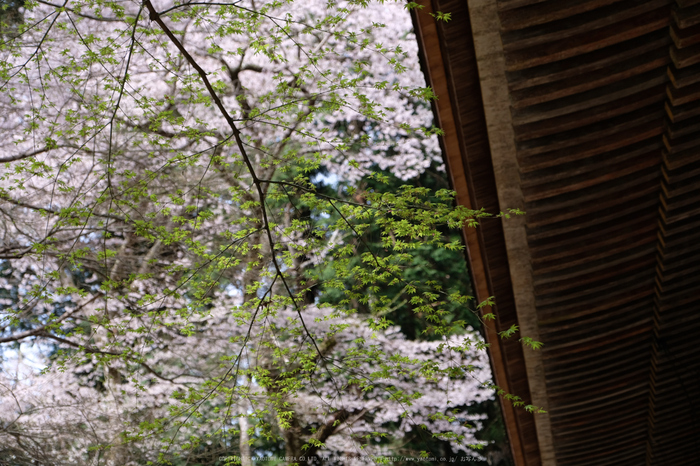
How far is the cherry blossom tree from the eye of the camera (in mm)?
3943

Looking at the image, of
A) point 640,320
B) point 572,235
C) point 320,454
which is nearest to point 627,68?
point 572,235

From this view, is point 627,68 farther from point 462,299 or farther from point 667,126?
point 462,299

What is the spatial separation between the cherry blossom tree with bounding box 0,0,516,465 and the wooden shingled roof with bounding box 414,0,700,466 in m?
0.38

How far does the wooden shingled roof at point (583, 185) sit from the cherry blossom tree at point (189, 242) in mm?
382

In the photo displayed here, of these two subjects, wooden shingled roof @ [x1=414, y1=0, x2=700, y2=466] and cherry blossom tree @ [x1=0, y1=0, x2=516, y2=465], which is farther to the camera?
cherry blossom tree @ [x1=0, y1=0, x2=516, y2=465]

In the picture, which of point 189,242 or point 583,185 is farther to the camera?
point 189,242

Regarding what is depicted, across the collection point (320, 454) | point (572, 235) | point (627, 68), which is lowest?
point (572, 235)

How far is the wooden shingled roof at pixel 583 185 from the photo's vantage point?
6.78 feet

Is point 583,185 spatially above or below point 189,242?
below

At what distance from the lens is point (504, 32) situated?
207cm

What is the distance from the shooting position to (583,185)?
94.7 inches

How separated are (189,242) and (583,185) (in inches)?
94.7

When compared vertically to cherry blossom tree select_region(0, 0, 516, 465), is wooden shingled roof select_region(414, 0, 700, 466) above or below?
below

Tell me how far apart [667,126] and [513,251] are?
82 centimetres
